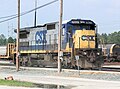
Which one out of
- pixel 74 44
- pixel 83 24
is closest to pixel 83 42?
pixel 74 44

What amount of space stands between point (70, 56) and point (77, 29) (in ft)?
8.87

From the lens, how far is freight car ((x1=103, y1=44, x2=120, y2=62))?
174 feet

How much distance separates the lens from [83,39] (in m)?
33.4

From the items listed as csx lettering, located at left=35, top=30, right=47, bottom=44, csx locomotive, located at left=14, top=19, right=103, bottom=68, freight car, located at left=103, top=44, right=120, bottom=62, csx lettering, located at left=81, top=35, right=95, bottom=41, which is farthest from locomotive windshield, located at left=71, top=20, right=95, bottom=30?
freight car, located at left=103, top=44, right=120, bottom=62

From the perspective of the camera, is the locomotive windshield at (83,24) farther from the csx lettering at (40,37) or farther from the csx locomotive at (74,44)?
the csx lettering at (40,37)

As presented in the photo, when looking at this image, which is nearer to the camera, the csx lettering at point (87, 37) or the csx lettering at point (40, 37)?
the csx lettering at point (87, 37)

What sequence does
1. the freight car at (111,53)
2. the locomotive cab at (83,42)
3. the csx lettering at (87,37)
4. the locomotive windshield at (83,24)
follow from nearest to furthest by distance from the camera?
the locomotive cab at (83,42) < the csx lettering at (87,37) < the locomotive windshield at (83,24) < the freight car at (111,53)

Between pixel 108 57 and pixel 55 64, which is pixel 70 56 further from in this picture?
pixel 108 57

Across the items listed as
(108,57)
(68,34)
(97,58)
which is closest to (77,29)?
(68,34)

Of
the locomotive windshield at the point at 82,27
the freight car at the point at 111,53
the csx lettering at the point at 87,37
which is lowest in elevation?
the freight car at the point at 111,53

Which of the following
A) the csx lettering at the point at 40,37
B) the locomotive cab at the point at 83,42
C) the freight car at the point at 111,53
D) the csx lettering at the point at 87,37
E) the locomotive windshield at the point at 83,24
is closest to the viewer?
the locomotive cab at the point at 83,42

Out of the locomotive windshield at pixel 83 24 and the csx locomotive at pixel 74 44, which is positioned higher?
the locomotive windshield at pixel 83 24

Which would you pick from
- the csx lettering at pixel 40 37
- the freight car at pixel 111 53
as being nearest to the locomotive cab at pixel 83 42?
the csx lettering at pixel 40 37

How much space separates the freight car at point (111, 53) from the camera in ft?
174
